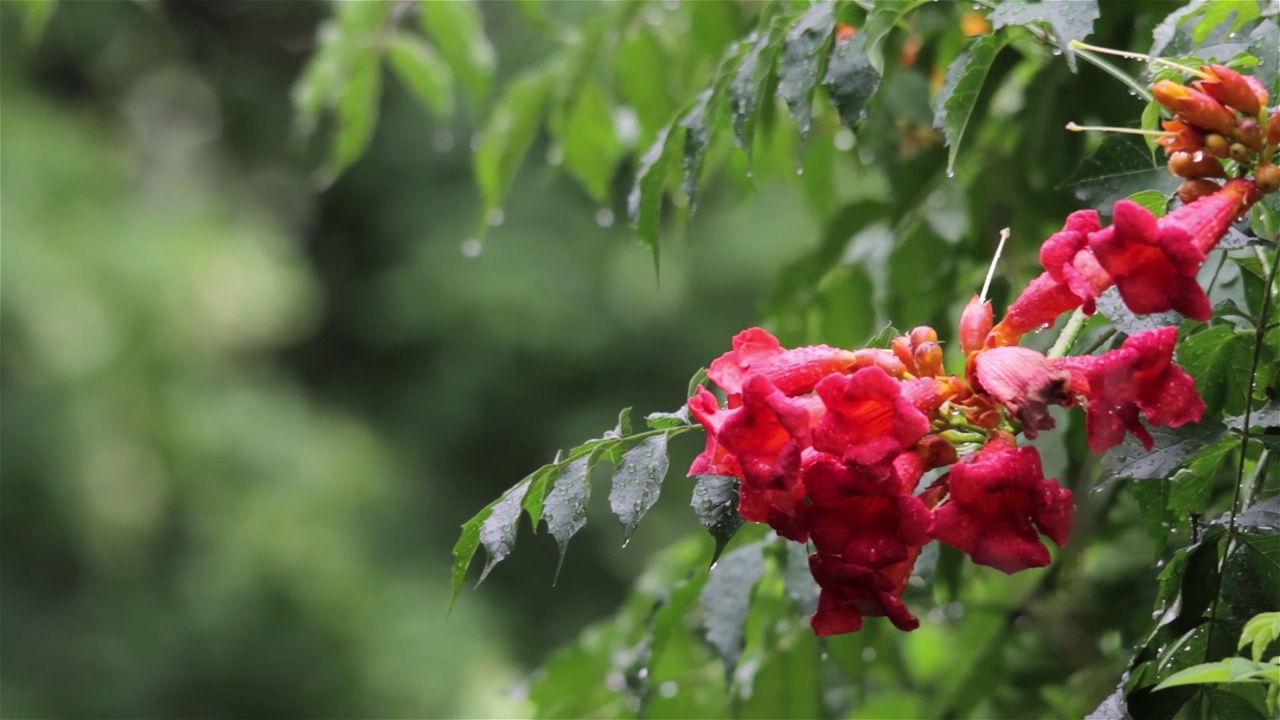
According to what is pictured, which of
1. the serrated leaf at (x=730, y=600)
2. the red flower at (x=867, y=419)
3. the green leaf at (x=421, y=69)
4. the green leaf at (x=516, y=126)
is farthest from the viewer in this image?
the green leaf at (x=421, y=69)

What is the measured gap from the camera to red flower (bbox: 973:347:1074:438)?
0.66m

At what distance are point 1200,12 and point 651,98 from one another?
29.5 inches

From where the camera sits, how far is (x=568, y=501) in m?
0.83

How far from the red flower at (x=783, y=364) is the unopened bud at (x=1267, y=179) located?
0.23 m

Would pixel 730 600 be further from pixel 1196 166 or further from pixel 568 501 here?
pixel 1196 166

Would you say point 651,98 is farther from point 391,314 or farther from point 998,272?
point 391,314

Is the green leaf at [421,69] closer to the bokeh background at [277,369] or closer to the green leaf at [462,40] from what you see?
the green leaf at [462,40]

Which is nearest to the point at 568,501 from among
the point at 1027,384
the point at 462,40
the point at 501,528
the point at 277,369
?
the point at 501,528

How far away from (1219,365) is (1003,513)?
22cm

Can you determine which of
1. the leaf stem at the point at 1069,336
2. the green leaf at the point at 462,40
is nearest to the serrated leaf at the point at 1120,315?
the leaf stem at the point at 1069,336

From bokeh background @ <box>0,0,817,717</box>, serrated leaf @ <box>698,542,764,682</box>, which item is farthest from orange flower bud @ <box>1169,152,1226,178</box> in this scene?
bokeh background @ <box>0,0,817,717</box>

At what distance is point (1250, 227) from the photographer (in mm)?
788

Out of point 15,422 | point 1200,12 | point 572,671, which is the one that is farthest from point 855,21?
point 15,422

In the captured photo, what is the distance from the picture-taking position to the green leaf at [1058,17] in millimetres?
834
